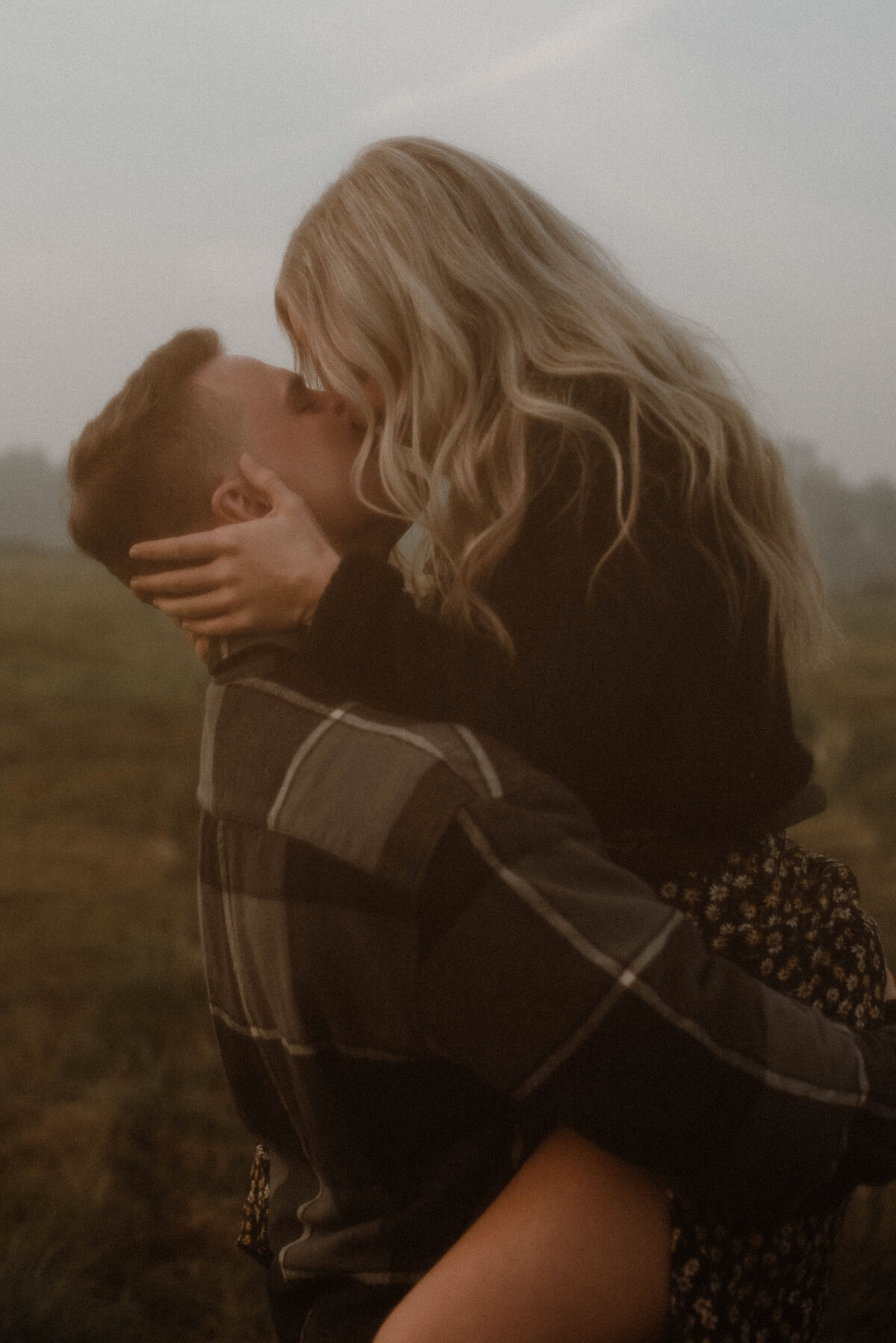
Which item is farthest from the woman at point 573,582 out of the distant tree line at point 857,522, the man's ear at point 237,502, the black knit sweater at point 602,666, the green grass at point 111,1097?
the distant tree line at point 857,522

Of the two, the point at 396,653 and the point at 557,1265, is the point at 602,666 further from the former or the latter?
the point at 557,1265

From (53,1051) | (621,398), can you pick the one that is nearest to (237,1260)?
(53,1051)

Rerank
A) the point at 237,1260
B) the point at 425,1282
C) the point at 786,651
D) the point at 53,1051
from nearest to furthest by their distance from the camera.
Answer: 1. the point at 425,1282
2. the point at 786,651
3. the point at 237,1260
4. the point at 53,1051

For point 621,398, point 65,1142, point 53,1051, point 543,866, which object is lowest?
point 53,1051

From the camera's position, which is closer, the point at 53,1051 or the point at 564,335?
the point at 564,335

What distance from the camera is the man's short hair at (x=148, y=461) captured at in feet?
6.12

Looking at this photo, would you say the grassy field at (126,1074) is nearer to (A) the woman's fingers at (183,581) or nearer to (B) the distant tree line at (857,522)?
(A) the woman's fingers at (183,581)

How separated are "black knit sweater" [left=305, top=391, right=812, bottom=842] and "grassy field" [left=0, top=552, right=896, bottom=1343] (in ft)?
2.38

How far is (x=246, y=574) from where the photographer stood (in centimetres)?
173

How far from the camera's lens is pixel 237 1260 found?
3.58 m

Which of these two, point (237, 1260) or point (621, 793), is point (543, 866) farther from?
point (237, 1260)

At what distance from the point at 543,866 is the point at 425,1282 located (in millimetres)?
605

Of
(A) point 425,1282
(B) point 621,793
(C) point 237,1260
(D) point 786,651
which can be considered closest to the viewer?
(A) point 425,1282

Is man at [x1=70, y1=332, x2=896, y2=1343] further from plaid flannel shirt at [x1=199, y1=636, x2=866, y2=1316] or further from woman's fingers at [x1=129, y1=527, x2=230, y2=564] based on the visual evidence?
woman's fingers at [x1=129, y1=527, x2=230, y2=564]
